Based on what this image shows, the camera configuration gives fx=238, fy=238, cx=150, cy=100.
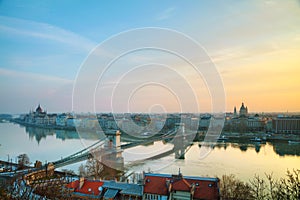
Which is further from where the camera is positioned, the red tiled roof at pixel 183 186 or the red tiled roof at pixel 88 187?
the red tiled roof at pixel 88 187

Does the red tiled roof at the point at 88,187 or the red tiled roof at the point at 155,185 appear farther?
the red tiled roof at the point at 88,187

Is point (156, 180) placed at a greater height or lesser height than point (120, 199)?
greater

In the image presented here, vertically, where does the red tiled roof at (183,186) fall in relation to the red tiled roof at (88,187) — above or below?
above

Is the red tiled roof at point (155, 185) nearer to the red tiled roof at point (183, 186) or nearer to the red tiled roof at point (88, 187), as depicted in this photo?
the red tiled roof at point (183, 186)

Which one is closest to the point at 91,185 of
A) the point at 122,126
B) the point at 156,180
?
the point at 156,180

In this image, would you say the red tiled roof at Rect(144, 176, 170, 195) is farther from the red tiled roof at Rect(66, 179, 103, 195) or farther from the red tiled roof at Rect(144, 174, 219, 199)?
the red tiled roof at Rect(66, 179, 103, 195)

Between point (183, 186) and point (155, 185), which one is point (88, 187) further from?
point (183, 186)

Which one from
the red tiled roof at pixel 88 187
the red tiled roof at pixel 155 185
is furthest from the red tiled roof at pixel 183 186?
the red tiled roof at pixel 88 187

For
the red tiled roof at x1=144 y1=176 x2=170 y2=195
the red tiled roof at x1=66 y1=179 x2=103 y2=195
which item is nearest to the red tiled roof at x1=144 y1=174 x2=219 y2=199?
the red tiled roof at x1=144 y1=176 x2=170 y2=195

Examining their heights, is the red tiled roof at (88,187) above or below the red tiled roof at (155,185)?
below

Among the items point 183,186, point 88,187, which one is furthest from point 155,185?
point 88,187

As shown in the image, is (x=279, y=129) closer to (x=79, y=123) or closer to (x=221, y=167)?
(x=221, y=167)
